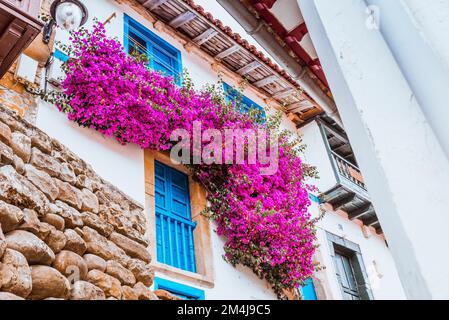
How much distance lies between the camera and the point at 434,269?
106 centimetres

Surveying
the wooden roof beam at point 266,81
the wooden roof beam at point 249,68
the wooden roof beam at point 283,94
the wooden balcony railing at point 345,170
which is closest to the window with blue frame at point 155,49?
the wooden roof beam at point 249,68

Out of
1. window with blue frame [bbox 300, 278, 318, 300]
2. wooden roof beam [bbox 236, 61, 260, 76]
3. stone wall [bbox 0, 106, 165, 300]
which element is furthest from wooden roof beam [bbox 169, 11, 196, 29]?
window with blue frame [bbox 300, 278, 318, 300]

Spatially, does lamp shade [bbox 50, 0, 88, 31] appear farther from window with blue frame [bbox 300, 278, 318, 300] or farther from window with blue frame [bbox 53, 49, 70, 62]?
window with blue frame [bbox 300, 278, 318, 300]

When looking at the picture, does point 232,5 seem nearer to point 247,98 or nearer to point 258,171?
point 258,171

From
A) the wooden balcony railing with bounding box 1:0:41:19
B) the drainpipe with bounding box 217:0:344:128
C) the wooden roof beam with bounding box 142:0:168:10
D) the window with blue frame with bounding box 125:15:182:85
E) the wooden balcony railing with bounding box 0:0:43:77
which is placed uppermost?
the wooden roof beam with bounding box 142:0:168:10

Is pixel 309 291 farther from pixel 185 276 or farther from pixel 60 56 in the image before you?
pixel 60 56

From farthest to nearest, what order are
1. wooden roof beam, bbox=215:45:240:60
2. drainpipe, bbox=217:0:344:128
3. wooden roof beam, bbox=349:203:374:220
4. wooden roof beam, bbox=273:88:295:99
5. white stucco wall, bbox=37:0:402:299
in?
1. wooden roof beam, bbox=273:88:295:99
2. wooden roof beam, bbox=349:203:374:220
3. wooden roof beam, bbox=215:45:240:60
4. white stucco wall, bbox=37:0:402:299
5. drainpipe, bbox=217:0:344:128

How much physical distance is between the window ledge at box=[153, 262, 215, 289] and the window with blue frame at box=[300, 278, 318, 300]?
106 inches

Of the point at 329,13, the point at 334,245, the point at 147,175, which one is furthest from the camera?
the point at 334,245

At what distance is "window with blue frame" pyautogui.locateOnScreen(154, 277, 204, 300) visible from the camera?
18.0 feet

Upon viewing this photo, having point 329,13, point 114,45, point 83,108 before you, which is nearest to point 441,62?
point 329,13

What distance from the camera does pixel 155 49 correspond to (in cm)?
869

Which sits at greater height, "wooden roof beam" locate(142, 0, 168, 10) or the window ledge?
"wooden roof beam" locate(142, 0, 168, 10)

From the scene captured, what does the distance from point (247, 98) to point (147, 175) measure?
4760 millimetres
